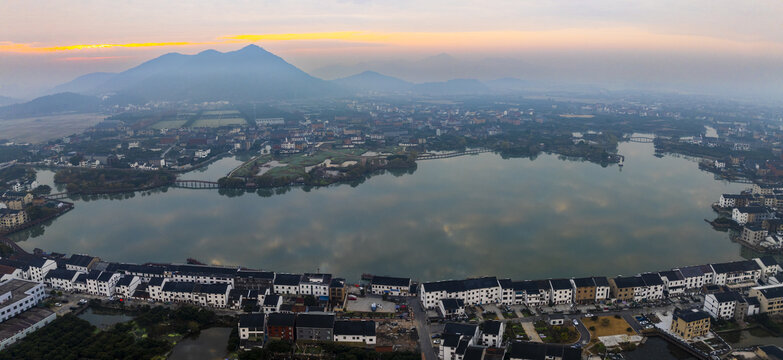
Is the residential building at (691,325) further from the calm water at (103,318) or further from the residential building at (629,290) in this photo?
the calm water at (103,318)

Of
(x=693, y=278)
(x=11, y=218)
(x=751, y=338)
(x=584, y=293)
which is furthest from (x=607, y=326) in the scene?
(x=11, y=218)

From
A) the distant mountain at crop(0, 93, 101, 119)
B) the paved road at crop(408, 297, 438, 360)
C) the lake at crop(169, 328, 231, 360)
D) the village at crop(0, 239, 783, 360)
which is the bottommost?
the lake at crop(169, 328, 231, 360)

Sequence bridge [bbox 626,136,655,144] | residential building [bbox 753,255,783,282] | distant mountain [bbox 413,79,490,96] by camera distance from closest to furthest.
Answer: residential building [bbox 753,255,783,282], bridge [bbox 626,136,655,144], distant mountain [bbox 413,79,490,96]

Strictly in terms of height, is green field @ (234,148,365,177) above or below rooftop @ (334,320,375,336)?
above

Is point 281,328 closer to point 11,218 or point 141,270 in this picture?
point 141,270

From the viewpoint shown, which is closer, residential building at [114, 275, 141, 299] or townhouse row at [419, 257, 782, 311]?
townhouse row at [419, 257, 782, 311]

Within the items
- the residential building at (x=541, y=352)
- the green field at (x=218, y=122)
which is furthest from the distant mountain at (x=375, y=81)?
the residential building at (x=541, y=352)

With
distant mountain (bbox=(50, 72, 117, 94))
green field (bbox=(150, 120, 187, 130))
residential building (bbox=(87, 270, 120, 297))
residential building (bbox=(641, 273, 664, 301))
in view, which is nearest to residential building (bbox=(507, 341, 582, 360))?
residential building (bbox=(641, 273, 664, 301))

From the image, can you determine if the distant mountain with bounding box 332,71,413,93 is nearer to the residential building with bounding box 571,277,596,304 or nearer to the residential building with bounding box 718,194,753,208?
the residential building with bounding box 718,194,753,208
